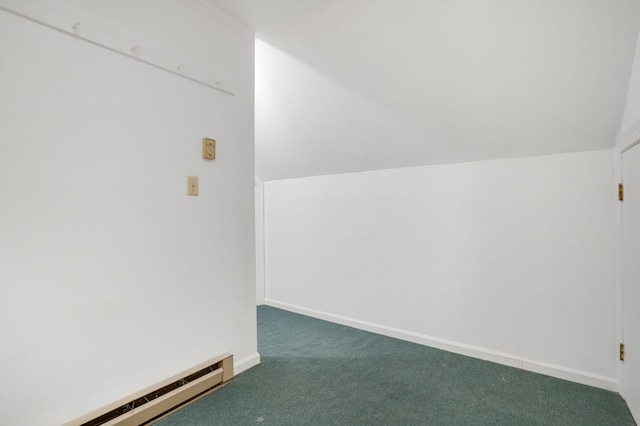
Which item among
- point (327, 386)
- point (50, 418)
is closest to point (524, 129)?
point (327, 386)

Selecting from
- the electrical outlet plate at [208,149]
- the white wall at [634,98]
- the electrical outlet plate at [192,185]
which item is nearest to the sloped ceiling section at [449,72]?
the white wall at [634,98]

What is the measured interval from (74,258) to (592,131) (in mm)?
2979

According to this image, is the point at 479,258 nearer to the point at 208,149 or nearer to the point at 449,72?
the point at 449,72

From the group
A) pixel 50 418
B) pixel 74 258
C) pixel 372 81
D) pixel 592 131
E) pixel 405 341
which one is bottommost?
pixel 405 341

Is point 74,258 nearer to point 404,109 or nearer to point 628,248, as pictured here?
point 404,109

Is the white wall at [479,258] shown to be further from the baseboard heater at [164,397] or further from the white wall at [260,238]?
the baseboard heater at [164,397]

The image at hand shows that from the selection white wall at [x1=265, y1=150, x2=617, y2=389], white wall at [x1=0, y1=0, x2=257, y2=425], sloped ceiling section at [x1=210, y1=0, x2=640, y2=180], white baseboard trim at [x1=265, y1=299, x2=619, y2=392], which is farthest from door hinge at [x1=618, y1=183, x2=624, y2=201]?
white wall at [x1=0, y1=0, x2=257, y2=425]

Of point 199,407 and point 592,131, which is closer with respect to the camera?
point 199,407

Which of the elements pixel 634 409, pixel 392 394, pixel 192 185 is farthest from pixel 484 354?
pixel 192 185

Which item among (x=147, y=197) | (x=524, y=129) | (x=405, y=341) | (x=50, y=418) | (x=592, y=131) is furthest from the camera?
(x=405, y=341)

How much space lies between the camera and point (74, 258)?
4.85 ft

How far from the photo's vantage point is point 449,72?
1983 millimetres

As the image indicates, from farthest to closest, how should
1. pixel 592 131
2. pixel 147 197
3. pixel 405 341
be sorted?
pixel 405 341, pixel 592 131, pixel 147 197

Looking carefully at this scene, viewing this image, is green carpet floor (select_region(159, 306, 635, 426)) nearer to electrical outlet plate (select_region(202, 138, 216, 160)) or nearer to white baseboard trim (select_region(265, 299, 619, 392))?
white baseboard trim (select_region(265, 299, 619, 392))
